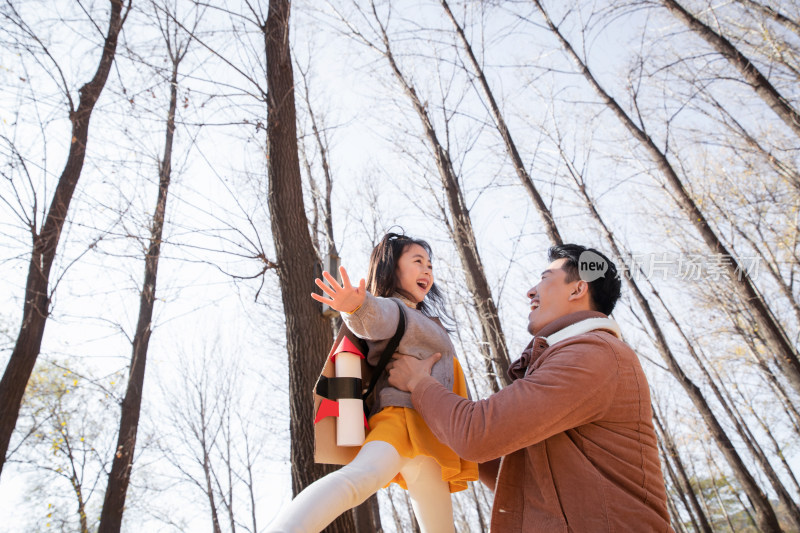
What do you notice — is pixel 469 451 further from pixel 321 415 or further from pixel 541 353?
pixel 321 415

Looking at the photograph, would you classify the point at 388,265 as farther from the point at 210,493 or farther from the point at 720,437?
the point at 210,493

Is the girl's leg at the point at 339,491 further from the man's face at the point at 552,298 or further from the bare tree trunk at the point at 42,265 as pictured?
the bare tree trunk at the point at 42,265

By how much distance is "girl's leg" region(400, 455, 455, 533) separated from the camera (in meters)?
1.98

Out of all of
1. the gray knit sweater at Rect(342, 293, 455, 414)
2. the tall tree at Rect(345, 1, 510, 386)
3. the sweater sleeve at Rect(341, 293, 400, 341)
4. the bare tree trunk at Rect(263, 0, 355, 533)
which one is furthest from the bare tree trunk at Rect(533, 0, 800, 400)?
the sweater sleeve at Rect(341, 293, 400, 341)

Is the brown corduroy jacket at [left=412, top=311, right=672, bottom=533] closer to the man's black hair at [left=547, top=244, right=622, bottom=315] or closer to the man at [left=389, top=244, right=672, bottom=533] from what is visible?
the man at [left=389, top=244, right=672, bottom=533]

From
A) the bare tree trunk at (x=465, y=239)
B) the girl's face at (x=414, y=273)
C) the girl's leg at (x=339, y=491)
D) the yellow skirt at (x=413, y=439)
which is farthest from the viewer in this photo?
the bare tree trunk at (x=465, y=239)

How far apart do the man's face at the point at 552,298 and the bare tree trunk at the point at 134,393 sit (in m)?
5.61

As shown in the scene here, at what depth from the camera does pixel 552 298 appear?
194 centimetres

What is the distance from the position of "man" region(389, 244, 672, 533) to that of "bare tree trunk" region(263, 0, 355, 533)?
1695 millimetres

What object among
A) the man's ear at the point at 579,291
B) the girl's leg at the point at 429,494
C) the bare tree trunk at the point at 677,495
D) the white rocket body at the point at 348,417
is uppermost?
the man's ear at the point at 579,291

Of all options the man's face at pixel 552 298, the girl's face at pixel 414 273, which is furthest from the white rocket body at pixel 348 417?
the man's face at pixel 552 298

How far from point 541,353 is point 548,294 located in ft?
1.08

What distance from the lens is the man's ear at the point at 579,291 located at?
1.92 meters

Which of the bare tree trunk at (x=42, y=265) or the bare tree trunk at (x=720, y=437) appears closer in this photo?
the bare tree trunk at (x=42, y=265)
